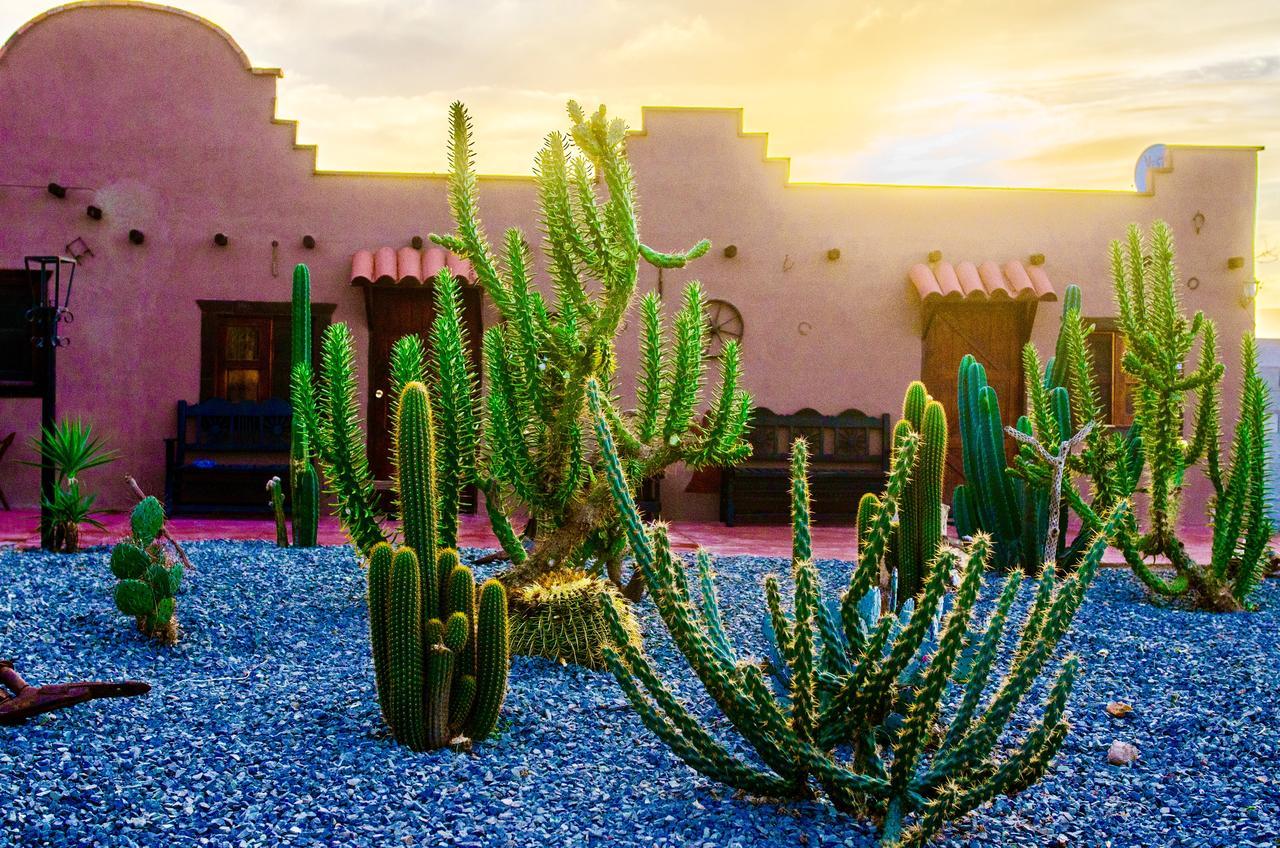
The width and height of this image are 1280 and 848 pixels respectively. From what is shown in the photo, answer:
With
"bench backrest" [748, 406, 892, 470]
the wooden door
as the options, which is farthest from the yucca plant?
the wooden door

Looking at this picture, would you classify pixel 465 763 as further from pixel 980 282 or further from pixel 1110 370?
pixel 1110 370

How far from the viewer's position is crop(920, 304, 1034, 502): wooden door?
11.2 meters

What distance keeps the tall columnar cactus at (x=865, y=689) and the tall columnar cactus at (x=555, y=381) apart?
57.5 inches

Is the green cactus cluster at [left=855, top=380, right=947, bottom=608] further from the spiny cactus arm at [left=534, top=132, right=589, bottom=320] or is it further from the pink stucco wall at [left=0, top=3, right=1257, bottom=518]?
the pink stucco wall at [left=0, top=3, right=1257, bottom=518]

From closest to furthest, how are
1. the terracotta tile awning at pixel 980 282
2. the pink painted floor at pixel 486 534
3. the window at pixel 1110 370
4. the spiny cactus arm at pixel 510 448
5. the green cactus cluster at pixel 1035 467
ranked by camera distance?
the spiny cactus arm at pixel 510 448, the green cactus cluster at pixel 1035 467, the pink painted floor at pixel 486 534, the terracotta tile awning at pixel 980 282, the window at pixel 1110 370

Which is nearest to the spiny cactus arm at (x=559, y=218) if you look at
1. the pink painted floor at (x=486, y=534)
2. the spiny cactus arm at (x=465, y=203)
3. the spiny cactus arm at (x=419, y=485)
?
the spiny cactus arm at (x=465, y=203)

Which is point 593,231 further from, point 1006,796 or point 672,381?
point 1006,796

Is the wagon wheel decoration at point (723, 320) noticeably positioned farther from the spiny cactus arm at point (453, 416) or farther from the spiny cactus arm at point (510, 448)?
the spiny cactus arm at point (510, 448)

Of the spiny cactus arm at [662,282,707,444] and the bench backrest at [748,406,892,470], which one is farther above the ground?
the spiny cactus arm at [662,282,707,444]

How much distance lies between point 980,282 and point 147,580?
8416mm

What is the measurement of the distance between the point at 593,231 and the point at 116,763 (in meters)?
2.46

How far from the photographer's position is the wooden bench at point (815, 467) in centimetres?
1039

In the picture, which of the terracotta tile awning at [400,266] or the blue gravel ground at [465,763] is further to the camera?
the terracotta tile awning at [400,266]

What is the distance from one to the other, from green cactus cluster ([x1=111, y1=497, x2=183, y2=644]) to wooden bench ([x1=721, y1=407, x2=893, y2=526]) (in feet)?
19.5
